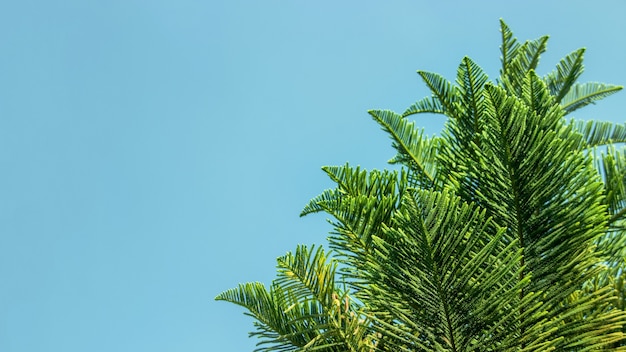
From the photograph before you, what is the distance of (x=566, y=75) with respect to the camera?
413cm

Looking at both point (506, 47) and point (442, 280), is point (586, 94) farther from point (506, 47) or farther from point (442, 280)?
point (442, 280)

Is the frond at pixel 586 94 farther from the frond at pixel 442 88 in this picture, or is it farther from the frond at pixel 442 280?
the frond at pixel 442 280

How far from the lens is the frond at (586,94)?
13.6ft

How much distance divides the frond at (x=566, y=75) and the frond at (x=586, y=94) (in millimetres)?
69

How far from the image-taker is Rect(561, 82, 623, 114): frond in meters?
4.13

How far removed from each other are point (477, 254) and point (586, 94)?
8.34ft

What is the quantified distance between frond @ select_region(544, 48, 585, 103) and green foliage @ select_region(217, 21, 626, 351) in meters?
1.02

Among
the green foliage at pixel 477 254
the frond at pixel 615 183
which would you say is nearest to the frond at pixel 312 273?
the green foliage at pixel 477 254

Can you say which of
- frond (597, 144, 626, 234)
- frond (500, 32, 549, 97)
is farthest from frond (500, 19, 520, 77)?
frond (597, 144, 626, 234)

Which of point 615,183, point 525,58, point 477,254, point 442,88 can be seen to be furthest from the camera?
point 525,58

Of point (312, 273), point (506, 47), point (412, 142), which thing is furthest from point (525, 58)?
point (312, 273)

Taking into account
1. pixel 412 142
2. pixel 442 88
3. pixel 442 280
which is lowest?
pixel 442 280

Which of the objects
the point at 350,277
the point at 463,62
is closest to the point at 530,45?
the point at 463,62

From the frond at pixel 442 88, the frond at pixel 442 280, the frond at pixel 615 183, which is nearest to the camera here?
the frond at pixel 442 280
